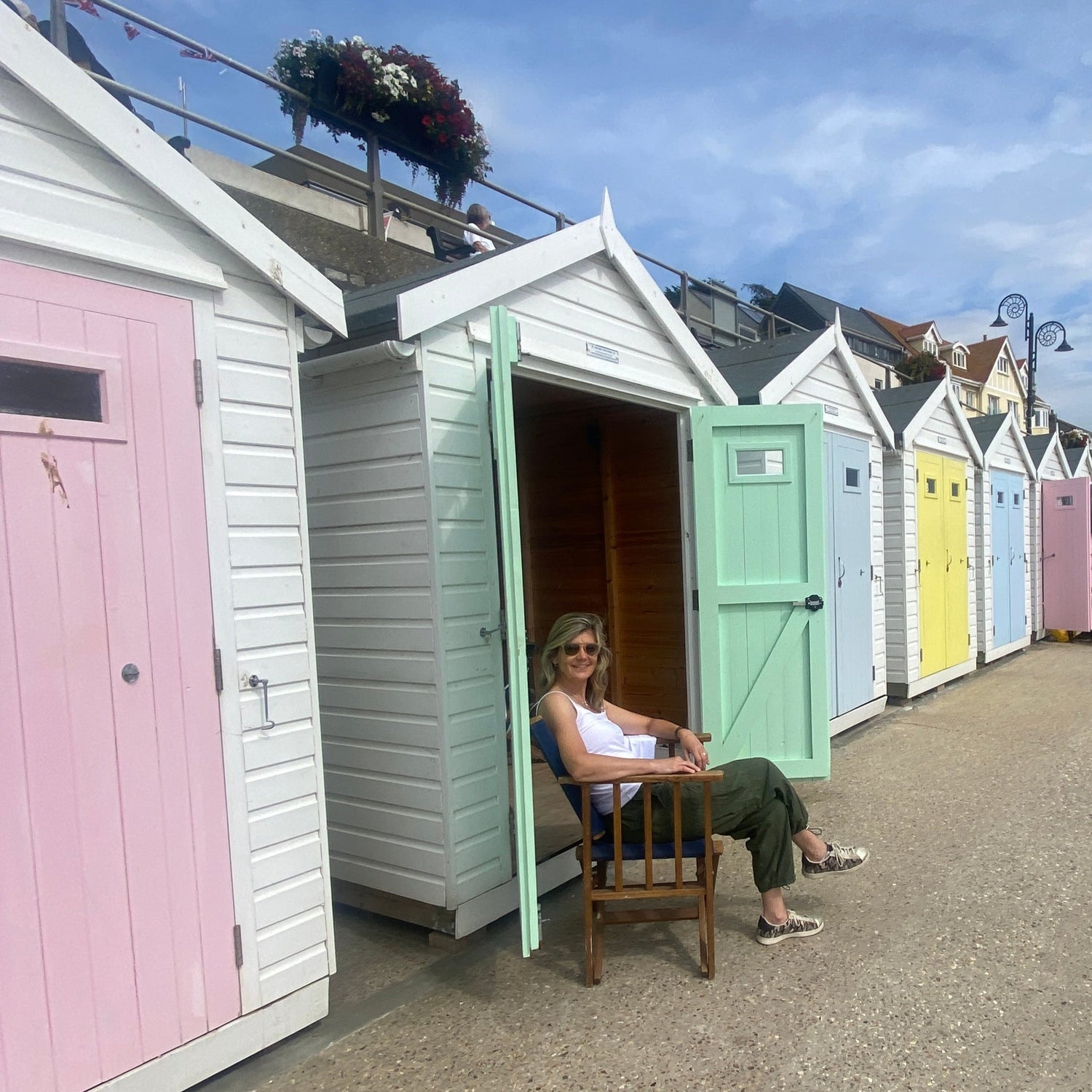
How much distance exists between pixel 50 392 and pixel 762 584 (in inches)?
134

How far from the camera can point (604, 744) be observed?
3002mm

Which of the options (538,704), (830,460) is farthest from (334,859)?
(830,460)

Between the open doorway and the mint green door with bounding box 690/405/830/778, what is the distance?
Answer: 1.09 meters

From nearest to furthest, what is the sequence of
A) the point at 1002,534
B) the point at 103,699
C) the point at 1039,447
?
the point at 103,699, the point at 1002,534, the point at 1039,447

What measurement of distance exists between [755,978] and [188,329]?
2.74m

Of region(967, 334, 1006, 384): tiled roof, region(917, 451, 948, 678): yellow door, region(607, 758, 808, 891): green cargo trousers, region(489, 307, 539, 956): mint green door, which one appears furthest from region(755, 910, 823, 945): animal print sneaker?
region(967, 334, 1006, 384): tiled roof

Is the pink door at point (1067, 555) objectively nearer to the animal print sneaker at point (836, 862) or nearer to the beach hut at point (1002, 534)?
the beach hut at point (1002, 534)

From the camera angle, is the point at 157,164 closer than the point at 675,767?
Yes

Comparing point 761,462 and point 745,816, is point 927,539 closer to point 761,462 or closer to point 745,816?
point 761,462

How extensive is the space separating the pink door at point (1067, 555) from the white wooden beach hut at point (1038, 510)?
6cm

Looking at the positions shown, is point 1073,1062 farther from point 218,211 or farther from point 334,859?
point 218,211

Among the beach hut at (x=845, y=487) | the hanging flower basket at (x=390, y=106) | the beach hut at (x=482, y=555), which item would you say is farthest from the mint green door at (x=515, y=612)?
the hanging flower basket at (x=390, y=106)

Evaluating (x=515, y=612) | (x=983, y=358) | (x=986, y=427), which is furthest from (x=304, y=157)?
(x=983, y=358)

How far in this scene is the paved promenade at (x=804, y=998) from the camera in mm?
2361
